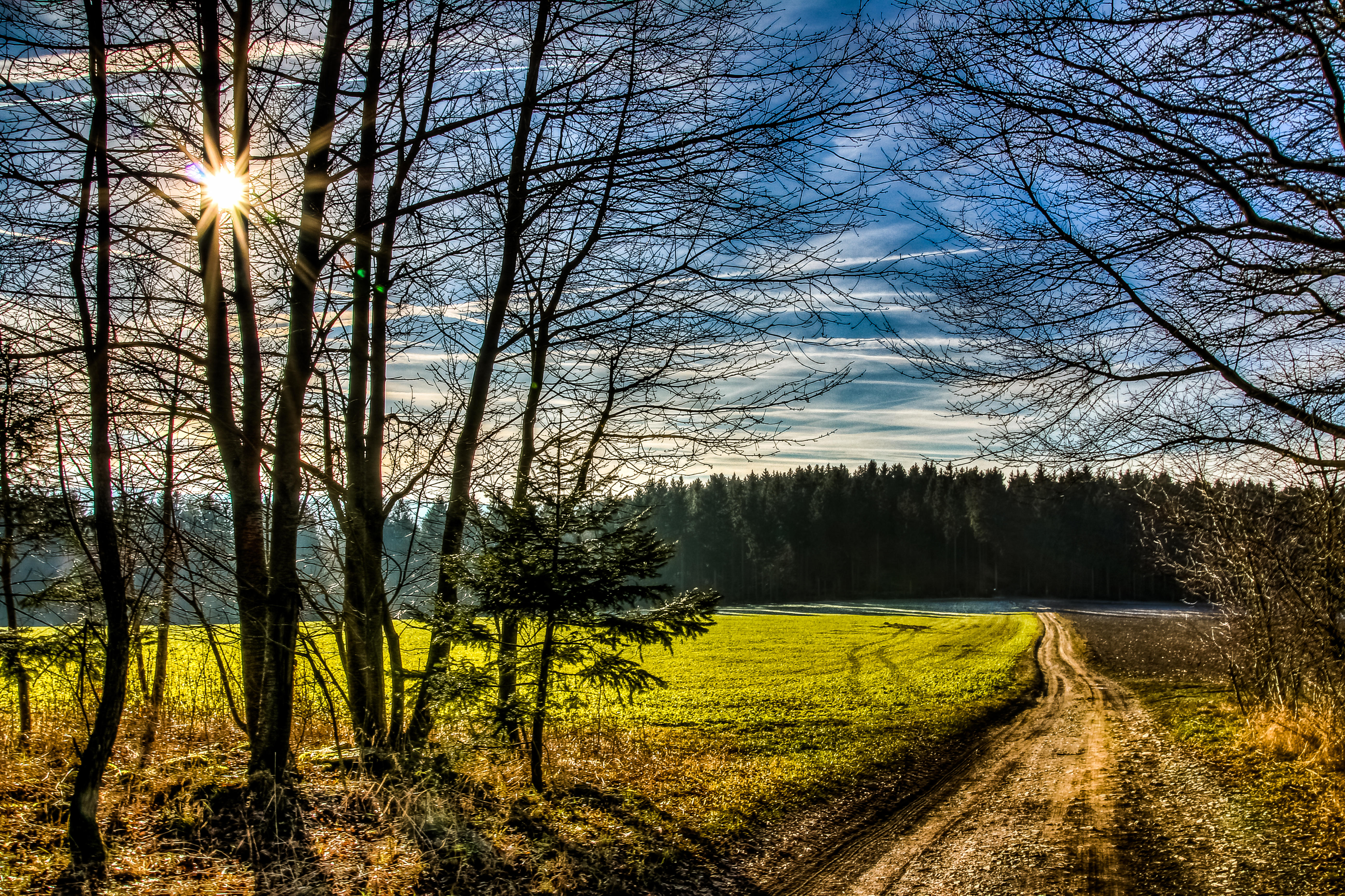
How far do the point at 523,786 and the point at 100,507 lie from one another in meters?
5.43

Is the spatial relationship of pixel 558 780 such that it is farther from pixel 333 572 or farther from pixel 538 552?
pixel 333 572

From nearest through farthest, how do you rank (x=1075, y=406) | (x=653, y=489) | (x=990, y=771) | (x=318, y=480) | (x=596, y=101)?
1. (x=596, y=101)
2. (x=1075, y=406)
3. (x=318, y=480)
4. (x=653, y=489)
5. (x=990, y=771)

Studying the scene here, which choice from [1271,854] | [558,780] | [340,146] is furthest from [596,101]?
[1271,854]

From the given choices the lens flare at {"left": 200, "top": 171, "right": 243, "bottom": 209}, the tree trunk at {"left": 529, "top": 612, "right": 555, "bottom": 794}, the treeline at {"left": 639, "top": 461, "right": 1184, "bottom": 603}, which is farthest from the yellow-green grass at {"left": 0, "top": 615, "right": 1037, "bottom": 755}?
the treeline at {"left": 639, "top": 461, "right": 1184, "bottom": 603}

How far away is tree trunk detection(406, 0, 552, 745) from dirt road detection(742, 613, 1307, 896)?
3.88 m

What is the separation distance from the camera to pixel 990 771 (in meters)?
10.3

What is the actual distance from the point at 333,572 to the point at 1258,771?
37.7ft

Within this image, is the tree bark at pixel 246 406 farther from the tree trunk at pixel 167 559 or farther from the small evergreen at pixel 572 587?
the small evergreen at pixel 572 587

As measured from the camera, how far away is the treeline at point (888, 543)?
Result: 76.6m

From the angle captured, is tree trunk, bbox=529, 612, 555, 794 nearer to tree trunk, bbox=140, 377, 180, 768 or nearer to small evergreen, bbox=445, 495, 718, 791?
small evergreen, bbox=445, 495, 718, 791

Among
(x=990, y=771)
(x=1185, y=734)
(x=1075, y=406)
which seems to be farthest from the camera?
(x=1185, y=734)

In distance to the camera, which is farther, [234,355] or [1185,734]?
[1185,734]

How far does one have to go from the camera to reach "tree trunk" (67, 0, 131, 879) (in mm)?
4293

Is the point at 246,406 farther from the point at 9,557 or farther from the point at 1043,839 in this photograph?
the point at 1043,839
